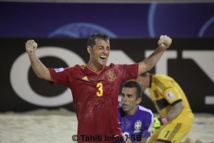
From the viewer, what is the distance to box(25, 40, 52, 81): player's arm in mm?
4508

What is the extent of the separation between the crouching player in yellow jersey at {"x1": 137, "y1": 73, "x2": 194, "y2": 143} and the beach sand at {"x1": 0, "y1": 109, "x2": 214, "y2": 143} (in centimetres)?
175

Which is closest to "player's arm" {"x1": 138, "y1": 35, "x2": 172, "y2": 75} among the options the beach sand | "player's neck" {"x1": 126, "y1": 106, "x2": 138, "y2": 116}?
"player's neck" {"x1": 126, "y1": 106, "x2": 138, "y2": 116}

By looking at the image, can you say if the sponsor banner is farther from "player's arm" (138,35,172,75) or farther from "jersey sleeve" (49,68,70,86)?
"jersey sleeve" (49,68,70,86)

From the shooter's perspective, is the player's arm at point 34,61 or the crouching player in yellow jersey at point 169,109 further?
the crouching player in yellow jersey at point 169,109

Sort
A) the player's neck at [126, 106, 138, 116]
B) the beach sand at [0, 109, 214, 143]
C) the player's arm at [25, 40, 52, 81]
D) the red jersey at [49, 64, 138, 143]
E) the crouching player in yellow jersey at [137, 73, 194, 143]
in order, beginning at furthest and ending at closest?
the beach sand at [0, 109, 214, 143] < the crouching player in yellow jersey at [137, 73, 194, 143] < the player's neck at [126, 106, 138, 116] < the red jersey at [49, 64, 138, 143] < the player's arm at [25, 40, 52, 81]

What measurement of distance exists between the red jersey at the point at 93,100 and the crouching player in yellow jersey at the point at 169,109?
2081mm

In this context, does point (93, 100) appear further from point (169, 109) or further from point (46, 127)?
point (46, 127)

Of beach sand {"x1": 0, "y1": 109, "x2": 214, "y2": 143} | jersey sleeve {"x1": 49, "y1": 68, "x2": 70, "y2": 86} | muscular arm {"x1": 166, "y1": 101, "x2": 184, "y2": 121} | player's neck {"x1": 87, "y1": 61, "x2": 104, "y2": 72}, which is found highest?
player's neck {"x1": 87, "y1": 61, "x2": 104, "y2": 72}

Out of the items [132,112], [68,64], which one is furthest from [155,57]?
[68,64]

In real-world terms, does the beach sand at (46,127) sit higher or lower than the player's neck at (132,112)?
lower

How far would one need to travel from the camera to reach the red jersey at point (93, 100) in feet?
15.5

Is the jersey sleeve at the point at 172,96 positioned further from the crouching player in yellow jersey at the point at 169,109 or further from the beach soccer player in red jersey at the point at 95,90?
the beach soccer player in red jersey at the point at 95,90

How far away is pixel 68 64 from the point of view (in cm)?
1163

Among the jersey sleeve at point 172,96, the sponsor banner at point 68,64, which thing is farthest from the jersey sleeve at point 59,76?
the sponsor banner at point 68,64
